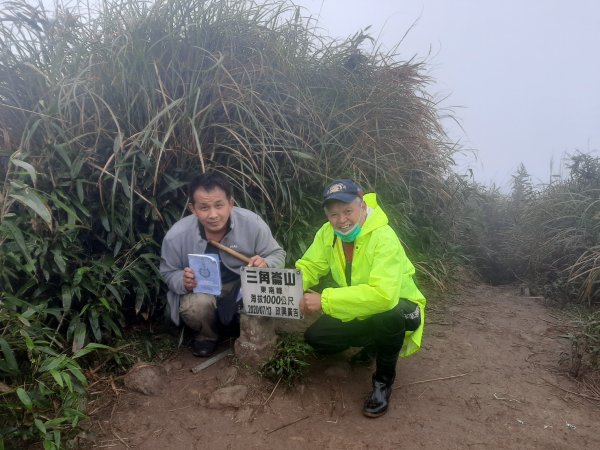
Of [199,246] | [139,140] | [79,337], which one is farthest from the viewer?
[139,140]

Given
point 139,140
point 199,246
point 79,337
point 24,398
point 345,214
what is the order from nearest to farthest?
point 24,398 → point 345,214 → point 79,337 → point 199,246 → point 139,140

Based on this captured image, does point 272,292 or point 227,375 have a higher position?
point 272,292

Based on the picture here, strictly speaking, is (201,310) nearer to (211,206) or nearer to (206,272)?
(206,272)

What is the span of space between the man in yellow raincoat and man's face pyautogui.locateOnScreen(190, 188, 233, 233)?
1.74 feet

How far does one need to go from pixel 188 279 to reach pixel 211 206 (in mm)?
460

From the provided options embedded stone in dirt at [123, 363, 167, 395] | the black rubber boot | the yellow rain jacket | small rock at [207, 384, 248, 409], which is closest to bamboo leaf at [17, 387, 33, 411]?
embedded stone in dirt at [123, 363, 167, 395]

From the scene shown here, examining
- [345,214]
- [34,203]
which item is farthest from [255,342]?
[34,203]

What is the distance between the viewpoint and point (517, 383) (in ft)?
9.16

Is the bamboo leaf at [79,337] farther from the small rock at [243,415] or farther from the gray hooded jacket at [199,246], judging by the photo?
the small rock at [243,415]

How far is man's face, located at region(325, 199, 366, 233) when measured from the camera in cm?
235

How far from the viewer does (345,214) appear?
2.36m

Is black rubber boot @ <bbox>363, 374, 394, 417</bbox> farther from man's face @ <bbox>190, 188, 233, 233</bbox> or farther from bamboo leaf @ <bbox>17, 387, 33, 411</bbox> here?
bamboo leaf @ <bbox>17, 387, 33, 411</bbox>

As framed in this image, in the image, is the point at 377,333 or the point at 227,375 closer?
the point at 377,333

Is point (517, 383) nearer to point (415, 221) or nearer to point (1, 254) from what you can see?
point (415, 221)
